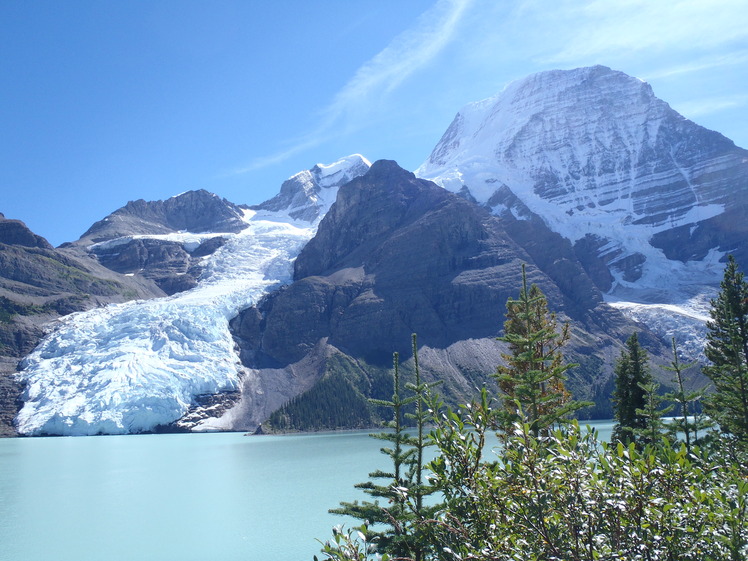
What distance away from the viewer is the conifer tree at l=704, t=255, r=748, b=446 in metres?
20.7

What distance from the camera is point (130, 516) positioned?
150 feet

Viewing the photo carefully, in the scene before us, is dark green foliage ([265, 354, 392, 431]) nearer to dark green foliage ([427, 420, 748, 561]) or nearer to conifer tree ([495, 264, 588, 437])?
conifer tree ([495, 264, 588, 437])

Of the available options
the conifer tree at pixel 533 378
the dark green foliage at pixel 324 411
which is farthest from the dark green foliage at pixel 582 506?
the dark green foliage at pixel 324 411

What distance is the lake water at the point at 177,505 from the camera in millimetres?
35406

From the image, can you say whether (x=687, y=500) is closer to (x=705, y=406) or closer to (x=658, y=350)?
(x=705, y=406)

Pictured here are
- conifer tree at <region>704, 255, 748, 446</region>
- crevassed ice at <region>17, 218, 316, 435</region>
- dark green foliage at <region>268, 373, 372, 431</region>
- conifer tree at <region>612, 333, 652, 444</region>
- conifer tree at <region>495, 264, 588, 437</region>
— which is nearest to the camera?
conifer tree at <region>495, 264, 588, 437</region>

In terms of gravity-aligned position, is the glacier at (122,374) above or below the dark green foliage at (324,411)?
above

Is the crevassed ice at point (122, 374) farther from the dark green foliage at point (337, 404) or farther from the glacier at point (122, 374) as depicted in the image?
the dark green foliage at point (337, 404)

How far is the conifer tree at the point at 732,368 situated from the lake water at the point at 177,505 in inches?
858

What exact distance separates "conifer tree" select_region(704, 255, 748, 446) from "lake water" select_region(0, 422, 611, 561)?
21.8 meters

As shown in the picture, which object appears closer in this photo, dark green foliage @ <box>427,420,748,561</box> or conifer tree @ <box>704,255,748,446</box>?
dark green foliage @ <box>427,420,748,561</box>

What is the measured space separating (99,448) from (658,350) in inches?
6806

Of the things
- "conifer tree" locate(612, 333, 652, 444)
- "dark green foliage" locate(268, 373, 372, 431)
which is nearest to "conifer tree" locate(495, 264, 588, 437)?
"conifer tree" locate(612, 333, 652, 444)

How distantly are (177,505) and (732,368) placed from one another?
142 ft
